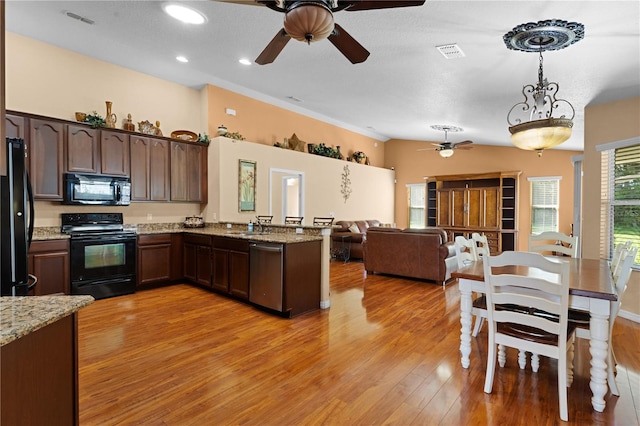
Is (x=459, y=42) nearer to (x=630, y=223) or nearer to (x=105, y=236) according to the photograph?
(x=630, y=223)

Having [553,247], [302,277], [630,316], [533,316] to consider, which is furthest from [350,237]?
[533,316]

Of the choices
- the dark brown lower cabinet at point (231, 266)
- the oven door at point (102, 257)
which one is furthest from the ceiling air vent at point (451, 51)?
the oven door at point (102, 257)

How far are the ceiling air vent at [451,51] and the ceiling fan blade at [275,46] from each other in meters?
1.77

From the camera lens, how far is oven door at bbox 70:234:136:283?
4.26m

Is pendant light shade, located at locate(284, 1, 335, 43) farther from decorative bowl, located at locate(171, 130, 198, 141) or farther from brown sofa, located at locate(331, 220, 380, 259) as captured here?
brown sofa, located at locate(331, 220, 380, 259)

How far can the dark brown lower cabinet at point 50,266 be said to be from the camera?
3.90 meters

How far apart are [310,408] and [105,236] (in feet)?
13.0

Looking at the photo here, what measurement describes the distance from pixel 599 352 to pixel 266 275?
3.07 meters

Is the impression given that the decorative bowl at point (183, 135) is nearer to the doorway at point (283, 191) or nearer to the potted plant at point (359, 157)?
the doorway at point (283, 191)

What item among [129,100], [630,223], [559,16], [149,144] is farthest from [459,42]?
[129,100]

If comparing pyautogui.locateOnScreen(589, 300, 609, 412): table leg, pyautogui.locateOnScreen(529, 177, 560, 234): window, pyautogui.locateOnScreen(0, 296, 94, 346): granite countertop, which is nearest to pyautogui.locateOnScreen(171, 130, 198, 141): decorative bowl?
pyautogui.locateOnScreen(0, 296, 94, 346): granite countertop

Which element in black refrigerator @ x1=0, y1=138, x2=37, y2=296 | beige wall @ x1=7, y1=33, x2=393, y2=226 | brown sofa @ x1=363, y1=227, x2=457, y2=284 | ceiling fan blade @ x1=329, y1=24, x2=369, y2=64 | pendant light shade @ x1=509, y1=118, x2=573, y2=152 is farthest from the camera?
brown sofa @ x1=363, y1=227, x2=457, y2=284

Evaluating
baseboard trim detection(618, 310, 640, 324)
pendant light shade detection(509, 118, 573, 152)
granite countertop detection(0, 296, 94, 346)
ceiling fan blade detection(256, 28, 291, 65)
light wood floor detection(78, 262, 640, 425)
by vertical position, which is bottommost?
light wood floor detection(78, 262, 640, 425)

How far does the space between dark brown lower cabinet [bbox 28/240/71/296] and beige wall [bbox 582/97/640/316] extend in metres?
7.01
